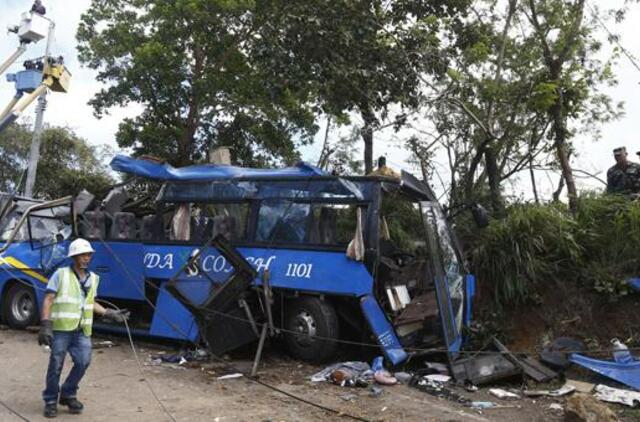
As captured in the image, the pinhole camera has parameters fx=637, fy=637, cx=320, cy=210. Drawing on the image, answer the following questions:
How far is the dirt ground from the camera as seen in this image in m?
5.93

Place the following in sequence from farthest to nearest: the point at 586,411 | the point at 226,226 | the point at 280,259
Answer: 1. the point at 226,226
2. the point at 280,259
3. the point at 586,411

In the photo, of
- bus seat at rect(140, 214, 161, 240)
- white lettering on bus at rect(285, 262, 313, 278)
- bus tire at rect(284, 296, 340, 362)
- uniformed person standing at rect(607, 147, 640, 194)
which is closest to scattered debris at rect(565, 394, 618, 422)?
bus tire at rect(284, 296, 340, 362)

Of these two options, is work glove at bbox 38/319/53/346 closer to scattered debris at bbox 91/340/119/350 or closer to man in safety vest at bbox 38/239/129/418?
man in safety vest at bbox 38/239/129/418

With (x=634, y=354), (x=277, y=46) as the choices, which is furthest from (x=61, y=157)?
(x=634, y=354)

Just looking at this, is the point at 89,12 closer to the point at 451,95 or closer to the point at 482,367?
the point at 451,95

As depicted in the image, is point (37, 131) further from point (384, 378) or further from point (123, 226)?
point (384, 378)

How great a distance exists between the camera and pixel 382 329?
7.60 m

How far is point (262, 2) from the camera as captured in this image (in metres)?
14.7

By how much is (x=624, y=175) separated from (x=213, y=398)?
278 inches

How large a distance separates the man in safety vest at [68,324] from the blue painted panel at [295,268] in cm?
263

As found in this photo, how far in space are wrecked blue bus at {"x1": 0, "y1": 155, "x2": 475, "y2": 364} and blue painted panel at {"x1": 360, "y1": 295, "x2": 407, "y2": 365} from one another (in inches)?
0.5

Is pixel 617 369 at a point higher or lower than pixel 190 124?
lower

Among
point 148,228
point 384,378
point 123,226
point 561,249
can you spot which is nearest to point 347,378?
point 384,378

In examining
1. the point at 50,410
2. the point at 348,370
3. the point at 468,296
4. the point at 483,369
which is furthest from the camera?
the point at 468,296
